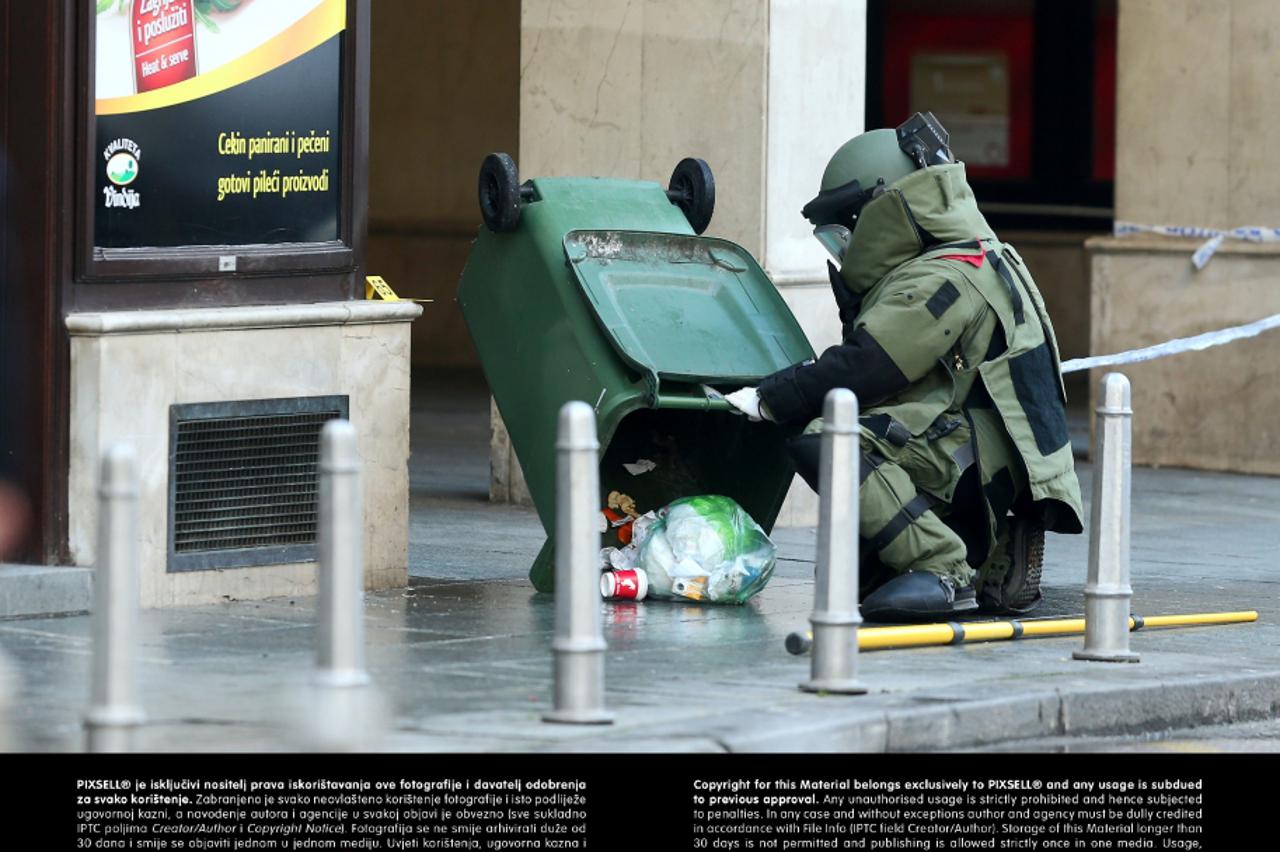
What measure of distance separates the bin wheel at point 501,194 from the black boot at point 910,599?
1.72 m

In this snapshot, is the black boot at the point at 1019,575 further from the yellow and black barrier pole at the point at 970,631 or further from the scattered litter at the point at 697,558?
the scattered litter at the point at 697,558

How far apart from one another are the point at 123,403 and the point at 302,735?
234cm

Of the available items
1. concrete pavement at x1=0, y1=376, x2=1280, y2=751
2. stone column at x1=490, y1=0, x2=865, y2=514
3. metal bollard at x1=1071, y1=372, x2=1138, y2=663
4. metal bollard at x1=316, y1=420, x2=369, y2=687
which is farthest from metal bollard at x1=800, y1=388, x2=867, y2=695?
stone column at x1=490, y1=0, x2=865, y2=514

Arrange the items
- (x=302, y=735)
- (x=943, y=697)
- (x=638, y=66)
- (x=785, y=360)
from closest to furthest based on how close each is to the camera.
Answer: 1. (x=302, y=735)
2. (x=943, y=697)
3. (x=785, y=360)
4. (x=638, y=66)

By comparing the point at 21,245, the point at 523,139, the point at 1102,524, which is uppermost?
the point at 523,139

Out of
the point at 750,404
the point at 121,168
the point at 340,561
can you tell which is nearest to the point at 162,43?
the point at 121,168

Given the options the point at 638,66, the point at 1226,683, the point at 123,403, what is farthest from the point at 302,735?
the point at 638,66

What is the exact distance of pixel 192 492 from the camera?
26.7 ft

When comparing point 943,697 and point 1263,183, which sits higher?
point 1263,183
